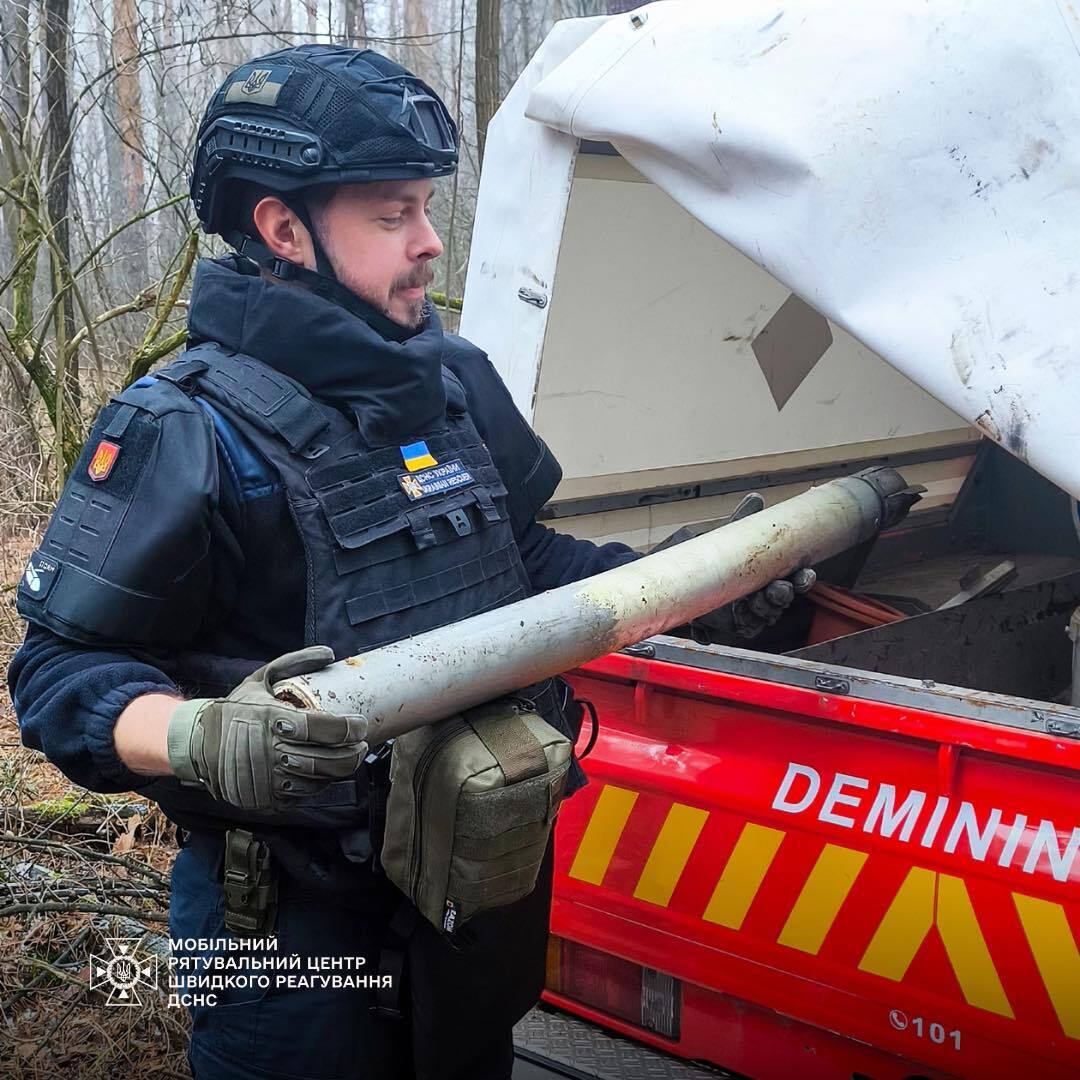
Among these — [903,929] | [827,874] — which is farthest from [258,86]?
[903,929]

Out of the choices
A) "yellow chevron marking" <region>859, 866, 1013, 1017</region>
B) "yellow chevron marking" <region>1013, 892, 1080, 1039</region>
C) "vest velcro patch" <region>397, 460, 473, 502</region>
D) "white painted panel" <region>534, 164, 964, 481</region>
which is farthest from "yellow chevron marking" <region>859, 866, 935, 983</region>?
"white painted panel" <region>534, 164, 964, 481</region>

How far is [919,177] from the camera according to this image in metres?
1.93

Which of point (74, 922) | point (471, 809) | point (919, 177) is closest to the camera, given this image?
point (471, 809)

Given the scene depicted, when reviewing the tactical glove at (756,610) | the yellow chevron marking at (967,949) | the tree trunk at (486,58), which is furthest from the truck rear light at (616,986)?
the tree trunk at (486,58)

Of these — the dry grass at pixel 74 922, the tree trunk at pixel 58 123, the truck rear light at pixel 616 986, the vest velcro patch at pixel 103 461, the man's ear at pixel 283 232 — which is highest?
the tree trunk at pixel 58 123

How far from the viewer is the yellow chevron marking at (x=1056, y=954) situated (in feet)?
5.60

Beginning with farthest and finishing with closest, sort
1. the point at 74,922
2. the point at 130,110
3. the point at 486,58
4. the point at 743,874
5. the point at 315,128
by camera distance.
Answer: the point at 486,58
the point at 130,110
the point at 74,922
the point at 743,874
the point at 315,128

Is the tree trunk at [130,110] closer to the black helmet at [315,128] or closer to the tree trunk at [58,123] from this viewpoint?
the tree trunk at [58,123]

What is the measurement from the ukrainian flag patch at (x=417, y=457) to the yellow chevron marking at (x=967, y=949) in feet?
3.37

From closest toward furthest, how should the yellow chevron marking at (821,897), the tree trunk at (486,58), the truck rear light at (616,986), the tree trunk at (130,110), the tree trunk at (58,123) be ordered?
the yellow chevron marking at (821,897)
the truck rear light at (616,986)
the tree trunk at (130,110)
the tree trunk at (58,123)
the tree trunk at (486,58)

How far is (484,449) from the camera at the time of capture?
6.38 feet

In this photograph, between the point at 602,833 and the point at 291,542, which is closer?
the point at 291,542

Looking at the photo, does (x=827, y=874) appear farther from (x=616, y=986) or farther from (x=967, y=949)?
(x=616, y=986)

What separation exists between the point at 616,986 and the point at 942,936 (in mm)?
701
